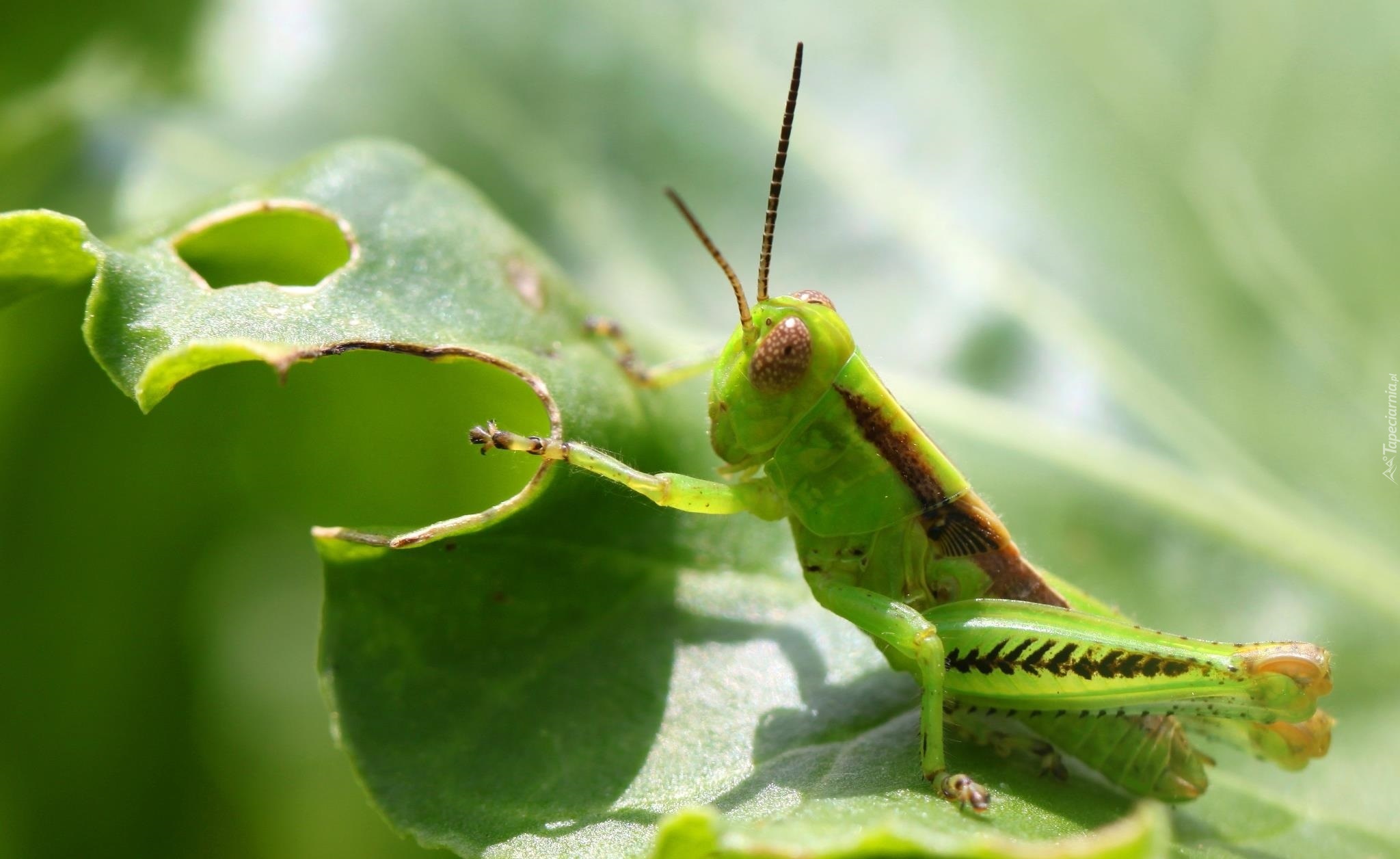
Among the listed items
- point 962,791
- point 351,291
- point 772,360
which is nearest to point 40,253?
point 351,291

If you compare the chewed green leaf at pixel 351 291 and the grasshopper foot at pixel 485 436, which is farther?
the grasshopper foot at pixel 485 436

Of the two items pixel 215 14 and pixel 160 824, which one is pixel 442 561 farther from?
pixel 215 14

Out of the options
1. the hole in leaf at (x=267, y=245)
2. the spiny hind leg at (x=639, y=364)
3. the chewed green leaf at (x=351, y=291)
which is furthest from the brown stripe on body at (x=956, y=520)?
the hole in leaf at (x=267, y=245)

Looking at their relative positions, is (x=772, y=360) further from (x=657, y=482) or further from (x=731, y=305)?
(x=731, y=305)

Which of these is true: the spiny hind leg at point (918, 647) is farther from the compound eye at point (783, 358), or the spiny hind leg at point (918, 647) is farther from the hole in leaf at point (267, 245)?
the hole in leaf at point (267, 245)

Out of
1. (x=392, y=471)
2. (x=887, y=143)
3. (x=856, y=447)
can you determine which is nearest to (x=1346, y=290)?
(x=887, y=143)

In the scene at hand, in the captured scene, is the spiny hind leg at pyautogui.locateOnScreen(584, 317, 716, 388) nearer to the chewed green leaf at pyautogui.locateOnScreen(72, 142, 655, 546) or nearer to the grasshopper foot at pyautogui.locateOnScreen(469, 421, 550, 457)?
the chewed green leaf at pyautogui.locateOnScreen(72, 142, 655, 546)

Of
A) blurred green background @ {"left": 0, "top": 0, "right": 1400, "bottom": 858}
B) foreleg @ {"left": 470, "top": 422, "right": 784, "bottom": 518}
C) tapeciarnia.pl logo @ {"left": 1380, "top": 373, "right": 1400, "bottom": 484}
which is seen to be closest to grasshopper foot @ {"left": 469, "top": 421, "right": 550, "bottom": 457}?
foreleg @ {"left": 470, "top": 422, "right": 784, "bottom": 518}
